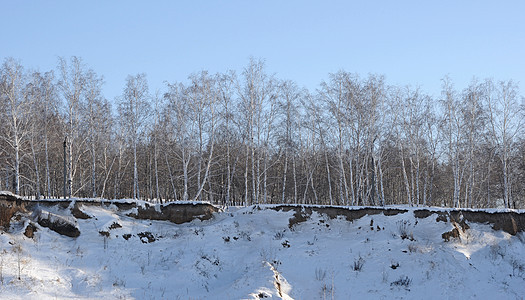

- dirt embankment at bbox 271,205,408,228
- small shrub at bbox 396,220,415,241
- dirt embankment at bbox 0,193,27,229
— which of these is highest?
dirt embankment at bbox 0,193,27,229

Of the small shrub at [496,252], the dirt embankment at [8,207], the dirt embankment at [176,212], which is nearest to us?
the dirt embankment at [8,207]

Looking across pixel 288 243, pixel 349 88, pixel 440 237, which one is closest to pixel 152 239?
pixel 288 243

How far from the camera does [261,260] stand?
1458cm

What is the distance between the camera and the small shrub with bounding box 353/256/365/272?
14.5 m

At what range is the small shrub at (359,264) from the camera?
1451cm

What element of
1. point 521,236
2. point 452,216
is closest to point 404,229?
point 452,216

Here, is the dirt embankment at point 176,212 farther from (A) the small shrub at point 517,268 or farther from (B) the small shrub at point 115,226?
(A) the small shrub at point 517,268

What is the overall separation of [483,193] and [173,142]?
33440 mm

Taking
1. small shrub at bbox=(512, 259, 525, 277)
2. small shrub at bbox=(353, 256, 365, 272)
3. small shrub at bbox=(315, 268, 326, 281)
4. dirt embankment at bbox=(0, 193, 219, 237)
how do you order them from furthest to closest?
dirt embankment at bbox=(0, 193, 219, 237) < small shrub at bbox=(512, 259, 525, 277) < small shrub at bbox=(353, 256, 365, 272) < small shrub at bbox=(315, 268, 326, 281)

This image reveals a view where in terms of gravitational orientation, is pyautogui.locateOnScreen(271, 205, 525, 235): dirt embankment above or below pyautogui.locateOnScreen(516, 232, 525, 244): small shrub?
above

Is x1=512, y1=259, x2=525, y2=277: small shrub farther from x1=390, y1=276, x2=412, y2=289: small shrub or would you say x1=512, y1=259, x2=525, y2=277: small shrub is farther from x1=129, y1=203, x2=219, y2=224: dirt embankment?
x1=129, y1=203, x2=219, y2=224: dirt embankment

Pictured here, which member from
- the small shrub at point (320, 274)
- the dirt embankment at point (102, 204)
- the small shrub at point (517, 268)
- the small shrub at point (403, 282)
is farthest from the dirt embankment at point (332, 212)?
the small shrub at point (517, 268)

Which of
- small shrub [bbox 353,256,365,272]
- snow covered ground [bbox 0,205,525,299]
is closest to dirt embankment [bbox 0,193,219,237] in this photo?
snow covered ground [bbox 0,205,525,299]

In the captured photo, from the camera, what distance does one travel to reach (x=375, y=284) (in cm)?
1366
